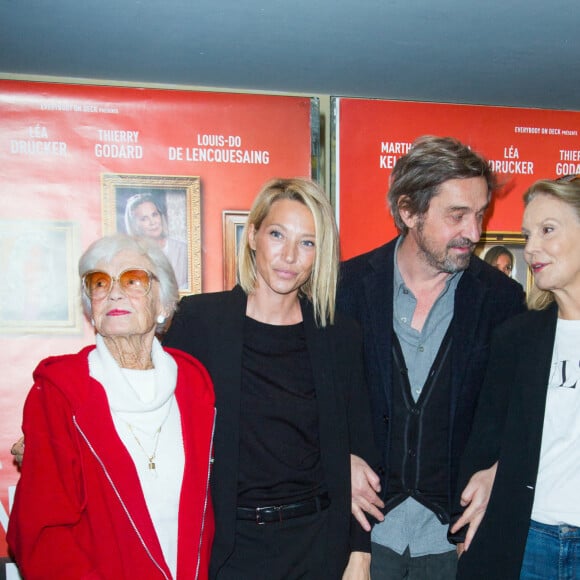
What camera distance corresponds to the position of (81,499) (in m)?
1.50

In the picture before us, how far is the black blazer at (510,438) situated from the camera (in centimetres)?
190

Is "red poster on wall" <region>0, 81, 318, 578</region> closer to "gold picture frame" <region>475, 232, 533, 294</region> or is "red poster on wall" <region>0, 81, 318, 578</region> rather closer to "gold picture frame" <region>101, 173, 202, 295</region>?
"gold picture frame" <region>101, 173, 202, 295</region>

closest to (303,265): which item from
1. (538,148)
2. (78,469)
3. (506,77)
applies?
(78,469)

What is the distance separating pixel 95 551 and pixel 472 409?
135 cm

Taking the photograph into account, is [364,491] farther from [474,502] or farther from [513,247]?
[513,247]

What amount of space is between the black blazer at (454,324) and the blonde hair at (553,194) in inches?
8.2

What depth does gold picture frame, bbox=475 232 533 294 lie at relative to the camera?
→ 2.71 m

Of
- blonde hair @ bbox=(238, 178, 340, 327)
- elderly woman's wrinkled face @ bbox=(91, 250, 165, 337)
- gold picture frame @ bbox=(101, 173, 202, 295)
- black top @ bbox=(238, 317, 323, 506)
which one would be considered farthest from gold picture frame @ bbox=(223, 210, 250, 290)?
elderly woman's wrinkled face @ bbox=(91, 250, 165, 337)

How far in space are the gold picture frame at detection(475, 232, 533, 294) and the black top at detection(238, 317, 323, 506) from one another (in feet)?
3.90

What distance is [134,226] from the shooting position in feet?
7.91

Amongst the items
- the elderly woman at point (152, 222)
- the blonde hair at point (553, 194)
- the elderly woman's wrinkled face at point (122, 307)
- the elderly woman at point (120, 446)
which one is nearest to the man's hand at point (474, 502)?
the blonde hair at point (553, 194)

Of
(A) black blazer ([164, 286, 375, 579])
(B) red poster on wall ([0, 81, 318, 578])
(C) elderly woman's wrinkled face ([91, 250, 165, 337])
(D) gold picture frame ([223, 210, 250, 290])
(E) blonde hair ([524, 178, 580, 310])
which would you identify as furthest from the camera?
(D) gold picture frame ([223, 210, 250, 290])

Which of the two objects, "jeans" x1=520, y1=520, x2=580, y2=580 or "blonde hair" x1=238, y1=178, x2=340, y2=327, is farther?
"blonde hair" x1=238, y1=178, x2=340, y2=327

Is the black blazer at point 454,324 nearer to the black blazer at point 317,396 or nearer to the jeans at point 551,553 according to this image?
the black blazer at point 317,396
